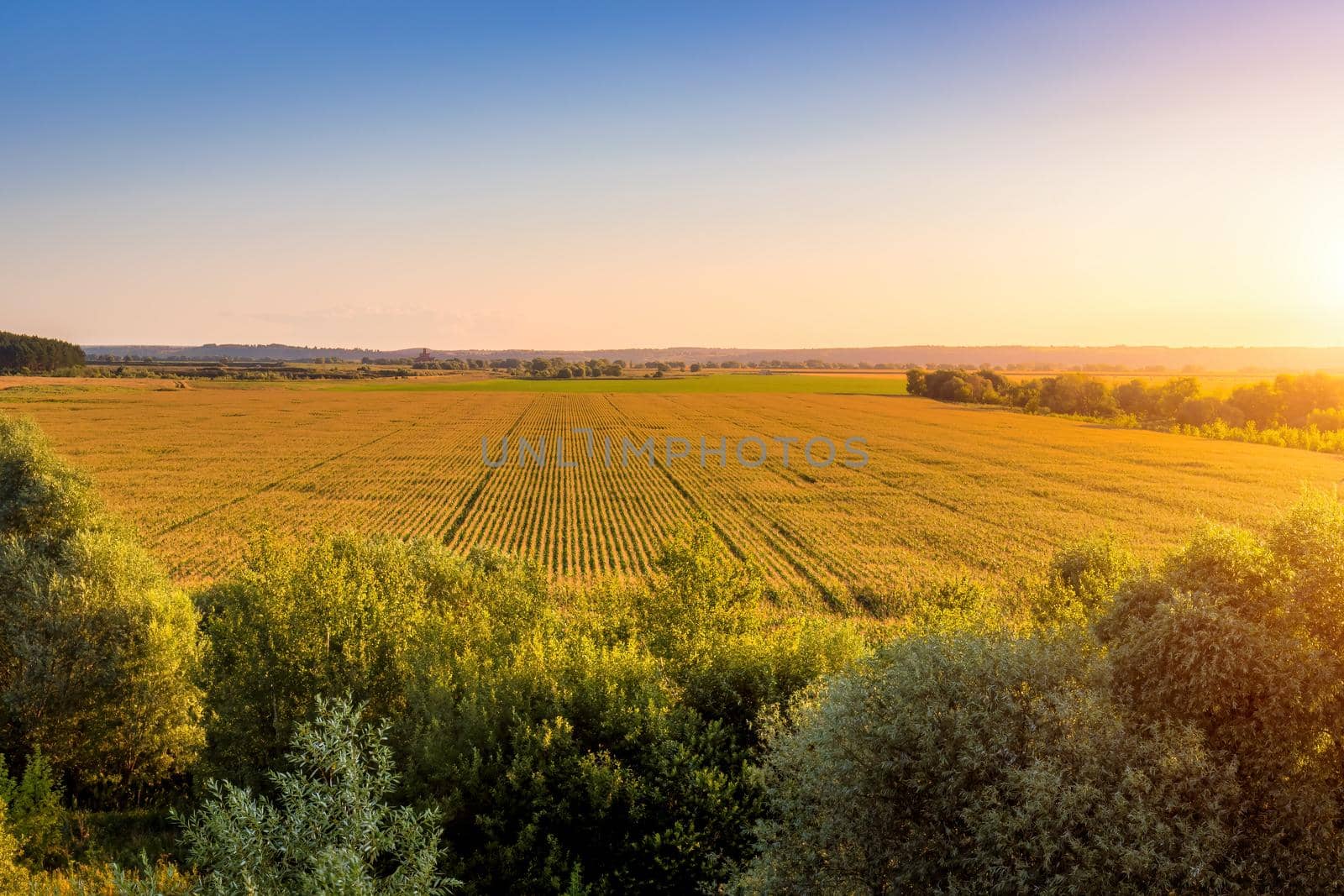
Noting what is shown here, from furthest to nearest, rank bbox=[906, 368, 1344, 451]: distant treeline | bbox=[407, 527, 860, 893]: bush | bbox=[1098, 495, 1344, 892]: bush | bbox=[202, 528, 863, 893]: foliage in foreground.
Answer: bbox=[906, 368, 1344, 451]: distant treeline
bbox=[202, 528, 863, 893]: foliage in foreground
bbox=[407, 527, 860, 893]: bush
bbox=[1098, 495, 1344, 892]: bush

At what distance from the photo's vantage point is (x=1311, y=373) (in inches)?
3999

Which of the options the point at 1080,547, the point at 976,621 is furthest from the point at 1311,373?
the point at 976,621

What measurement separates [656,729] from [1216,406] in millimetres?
122774

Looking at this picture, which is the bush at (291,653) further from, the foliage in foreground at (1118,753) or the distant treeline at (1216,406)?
the distant treeline at (1216,406)

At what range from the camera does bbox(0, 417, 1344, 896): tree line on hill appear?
32.4 feet

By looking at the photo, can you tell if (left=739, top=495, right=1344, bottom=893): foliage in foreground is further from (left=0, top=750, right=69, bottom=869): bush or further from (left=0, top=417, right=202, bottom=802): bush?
(left=0, top=417, right=202, bottom=802): bush

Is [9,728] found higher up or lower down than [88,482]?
lower down

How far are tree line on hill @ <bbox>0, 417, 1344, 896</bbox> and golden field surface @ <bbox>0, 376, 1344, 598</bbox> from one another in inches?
313

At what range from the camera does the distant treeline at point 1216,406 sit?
93188 millimetres

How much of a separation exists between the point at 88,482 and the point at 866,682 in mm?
31948

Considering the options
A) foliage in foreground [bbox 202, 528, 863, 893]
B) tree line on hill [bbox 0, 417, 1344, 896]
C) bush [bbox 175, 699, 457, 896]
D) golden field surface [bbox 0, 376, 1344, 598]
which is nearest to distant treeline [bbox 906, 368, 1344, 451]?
golden field surface [bbox 0, 376, 1344, 598]

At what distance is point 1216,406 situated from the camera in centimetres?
10638

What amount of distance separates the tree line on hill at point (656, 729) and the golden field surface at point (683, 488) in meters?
7.95

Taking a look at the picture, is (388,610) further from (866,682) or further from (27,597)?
(866,682)
